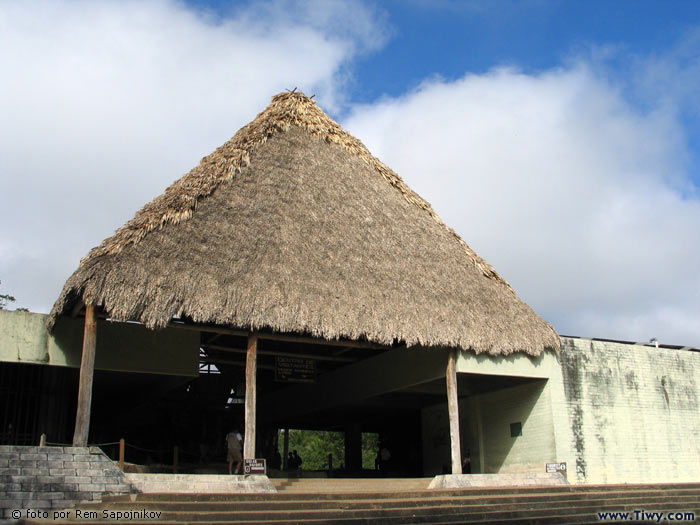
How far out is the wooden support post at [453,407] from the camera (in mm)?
12510

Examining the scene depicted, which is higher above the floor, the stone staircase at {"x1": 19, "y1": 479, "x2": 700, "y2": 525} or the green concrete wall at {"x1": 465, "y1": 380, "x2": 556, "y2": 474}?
the green concrete wall at {"x1": 465, "y1": 380, "x2": 556, "y2": 474}

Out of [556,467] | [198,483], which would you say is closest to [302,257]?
[198,483]

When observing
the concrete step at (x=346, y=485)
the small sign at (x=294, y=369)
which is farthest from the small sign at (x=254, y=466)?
the small sign at (x=294, y=369)

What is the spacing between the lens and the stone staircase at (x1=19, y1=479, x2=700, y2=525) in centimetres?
827

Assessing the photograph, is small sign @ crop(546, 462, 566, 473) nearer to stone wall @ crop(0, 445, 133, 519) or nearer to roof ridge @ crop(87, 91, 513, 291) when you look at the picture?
roof ridge @ crop(87, 91, 513, 291)

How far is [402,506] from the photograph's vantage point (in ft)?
31.9

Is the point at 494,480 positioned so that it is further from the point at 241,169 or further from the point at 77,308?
the point at 77,308

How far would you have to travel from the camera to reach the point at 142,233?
11031mm

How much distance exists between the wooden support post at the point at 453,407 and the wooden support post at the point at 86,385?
247 inches

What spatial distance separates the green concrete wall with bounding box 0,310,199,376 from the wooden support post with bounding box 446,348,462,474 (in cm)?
465

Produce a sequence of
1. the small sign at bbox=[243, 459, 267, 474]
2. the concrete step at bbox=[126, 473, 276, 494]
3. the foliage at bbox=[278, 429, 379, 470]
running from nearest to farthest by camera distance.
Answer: the concrete step at bbox=[126, 473, 276, 494]
the small sign at bbox=[243, 459, 267, 474]
the foliage at bbox=[278, 429, 379, 470]

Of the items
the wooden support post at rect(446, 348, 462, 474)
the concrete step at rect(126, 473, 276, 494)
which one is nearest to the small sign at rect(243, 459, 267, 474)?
the concrete step at rect(126, 473, 276, 494)

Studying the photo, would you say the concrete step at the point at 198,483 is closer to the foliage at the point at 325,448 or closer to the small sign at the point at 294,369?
the small sign at the point at 294,369

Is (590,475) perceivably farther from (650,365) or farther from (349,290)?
(349,290)
